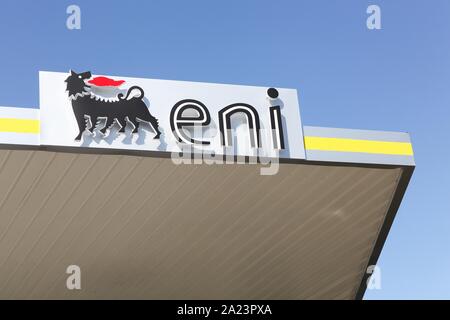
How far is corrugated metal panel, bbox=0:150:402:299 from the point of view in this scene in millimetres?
8086

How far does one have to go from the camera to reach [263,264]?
1028cm

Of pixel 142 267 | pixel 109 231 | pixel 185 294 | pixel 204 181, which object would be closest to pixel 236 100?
pixel 204 181

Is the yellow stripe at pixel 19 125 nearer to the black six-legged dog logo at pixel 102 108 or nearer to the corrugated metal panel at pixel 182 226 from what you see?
the corrugated metal panel at pixel 182 226

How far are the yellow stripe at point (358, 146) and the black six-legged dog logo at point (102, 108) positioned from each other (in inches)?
78.7

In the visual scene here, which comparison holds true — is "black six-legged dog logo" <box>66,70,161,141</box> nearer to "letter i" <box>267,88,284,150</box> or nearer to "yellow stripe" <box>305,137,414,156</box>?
"letter i" <box>267,88,284,150</box>

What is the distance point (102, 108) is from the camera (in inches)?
306

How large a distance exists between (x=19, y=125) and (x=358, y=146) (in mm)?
4139

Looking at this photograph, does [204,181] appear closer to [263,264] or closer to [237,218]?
[237,218]

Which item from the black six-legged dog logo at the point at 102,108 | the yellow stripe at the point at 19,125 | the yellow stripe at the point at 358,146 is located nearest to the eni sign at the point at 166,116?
the black six-legged dog logo at the point at 102,108

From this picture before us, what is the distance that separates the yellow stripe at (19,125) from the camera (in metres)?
7.41

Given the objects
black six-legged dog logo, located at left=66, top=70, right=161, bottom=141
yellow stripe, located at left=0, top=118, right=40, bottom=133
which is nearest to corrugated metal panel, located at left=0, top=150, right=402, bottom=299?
yellow stripe, located at left=0, top=118, right=40, bottom=133

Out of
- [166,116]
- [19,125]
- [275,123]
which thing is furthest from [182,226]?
[19,125]

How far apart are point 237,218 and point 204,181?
109 centimetres

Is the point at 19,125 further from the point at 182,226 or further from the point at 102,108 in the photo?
the point at 182,226
